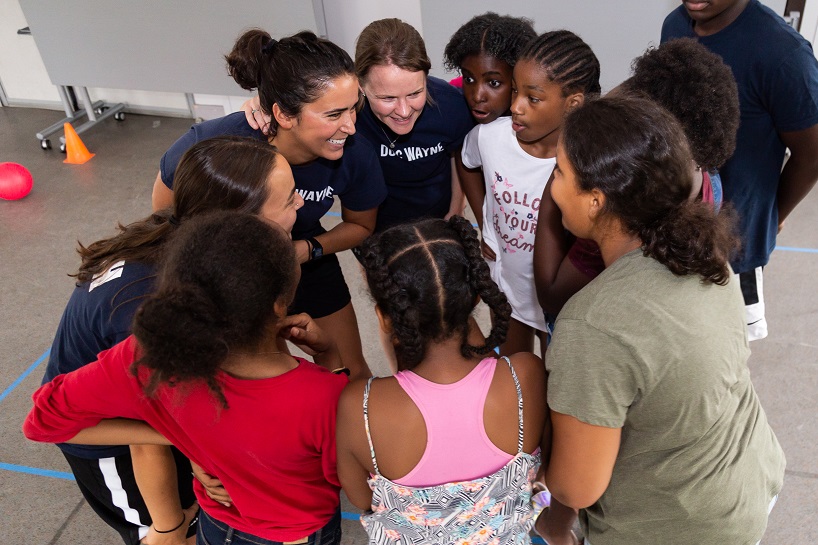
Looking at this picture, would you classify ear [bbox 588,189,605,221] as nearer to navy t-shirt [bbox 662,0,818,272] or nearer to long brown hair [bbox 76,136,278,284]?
long brown hair [bbox 76,136,278,284]

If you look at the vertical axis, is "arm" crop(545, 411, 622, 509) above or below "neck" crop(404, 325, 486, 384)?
below

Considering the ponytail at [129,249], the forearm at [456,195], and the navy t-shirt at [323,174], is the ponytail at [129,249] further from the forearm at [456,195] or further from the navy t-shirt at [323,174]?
the forearm at [456,195]

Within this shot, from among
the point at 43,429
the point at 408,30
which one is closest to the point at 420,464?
the point at 43,429

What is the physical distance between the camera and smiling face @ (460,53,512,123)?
202 cm

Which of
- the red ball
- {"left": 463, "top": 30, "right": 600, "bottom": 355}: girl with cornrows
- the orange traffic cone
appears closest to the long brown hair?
{"left": 463, "top": 30, "right": 600, "bottom": 355}: girl with cornrows

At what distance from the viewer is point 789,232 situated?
3.54m

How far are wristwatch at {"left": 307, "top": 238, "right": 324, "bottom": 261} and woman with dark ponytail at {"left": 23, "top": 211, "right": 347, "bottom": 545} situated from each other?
845 millimetres

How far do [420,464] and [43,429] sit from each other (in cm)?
73

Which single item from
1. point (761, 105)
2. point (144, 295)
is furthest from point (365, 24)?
point (144, 295)

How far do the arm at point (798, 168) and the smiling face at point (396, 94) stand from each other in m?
1.09

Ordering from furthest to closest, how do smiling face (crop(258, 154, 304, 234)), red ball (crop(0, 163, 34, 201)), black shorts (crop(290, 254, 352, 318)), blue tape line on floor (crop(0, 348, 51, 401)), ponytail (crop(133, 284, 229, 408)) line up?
1. red ball (crop(0, 163, 34, 201))
2. blue tape line on floor (crop(0, 348, 51, 401))
3. black shorts (crop(290, 254, 352, 318))
4. smiling face (crop(258, 154, 304, 234))
5. ponytail (crop(133, 284, 229, 408))

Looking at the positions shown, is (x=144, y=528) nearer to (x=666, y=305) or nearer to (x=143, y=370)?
(x=143, y=370)

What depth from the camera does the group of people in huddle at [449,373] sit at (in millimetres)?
1103

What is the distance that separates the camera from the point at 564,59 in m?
1.81
